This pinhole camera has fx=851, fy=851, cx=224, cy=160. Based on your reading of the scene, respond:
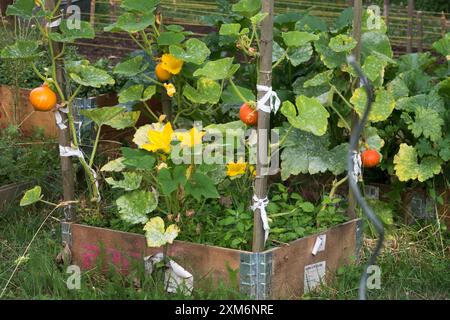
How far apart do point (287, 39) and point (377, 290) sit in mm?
1030

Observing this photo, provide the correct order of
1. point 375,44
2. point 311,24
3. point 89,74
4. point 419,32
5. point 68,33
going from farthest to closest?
point 419,32
point 311,24
point 375,44
point 89,74
point 68,33

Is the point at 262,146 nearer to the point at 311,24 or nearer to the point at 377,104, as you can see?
the point at 377,104

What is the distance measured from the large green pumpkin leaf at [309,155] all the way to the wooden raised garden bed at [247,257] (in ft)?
0.82

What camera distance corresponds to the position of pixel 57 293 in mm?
3131

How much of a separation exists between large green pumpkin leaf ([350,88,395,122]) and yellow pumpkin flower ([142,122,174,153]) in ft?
2.45

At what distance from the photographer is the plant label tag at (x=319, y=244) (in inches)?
129

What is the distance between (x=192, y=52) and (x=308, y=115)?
0.56 metres

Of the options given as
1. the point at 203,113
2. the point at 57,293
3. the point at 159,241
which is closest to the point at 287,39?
the point at 203,113

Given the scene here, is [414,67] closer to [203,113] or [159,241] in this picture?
[203,113]

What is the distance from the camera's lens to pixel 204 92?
347 centimetres

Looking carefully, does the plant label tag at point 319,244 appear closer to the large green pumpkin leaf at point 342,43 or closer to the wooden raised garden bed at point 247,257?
the wooden raised garden bed at point 247,257

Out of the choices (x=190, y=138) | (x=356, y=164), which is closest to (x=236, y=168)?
(x=190, y=138)

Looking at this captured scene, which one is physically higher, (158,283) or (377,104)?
(377,104)

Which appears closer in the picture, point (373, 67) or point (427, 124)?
point (373, 67)
